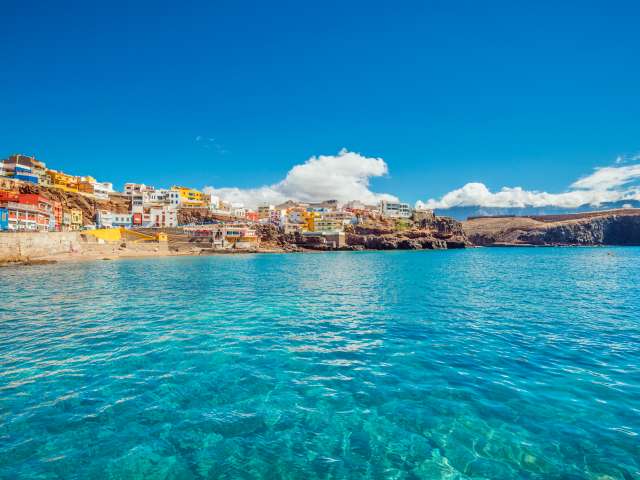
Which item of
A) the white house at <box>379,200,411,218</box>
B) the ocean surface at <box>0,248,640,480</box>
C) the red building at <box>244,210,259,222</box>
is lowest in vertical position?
the ocean surface at <box>0,248,640,480</box>

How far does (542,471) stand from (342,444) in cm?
388

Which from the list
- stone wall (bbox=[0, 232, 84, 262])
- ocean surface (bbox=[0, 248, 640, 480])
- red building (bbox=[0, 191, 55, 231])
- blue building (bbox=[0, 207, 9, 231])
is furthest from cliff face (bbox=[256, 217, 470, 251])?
ocean surface (bbox=[0, 248, 640, 480])

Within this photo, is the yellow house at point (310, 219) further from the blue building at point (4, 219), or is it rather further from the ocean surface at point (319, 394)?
the ocean surface at point (319, 394)

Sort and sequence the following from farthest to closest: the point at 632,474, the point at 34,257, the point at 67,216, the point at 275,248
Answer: the point at 275,248 < the point at 67,216 < the point at 34,257 < the point at 632,474

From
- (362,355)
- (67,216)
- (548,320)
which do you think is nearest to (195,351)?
(362,355)

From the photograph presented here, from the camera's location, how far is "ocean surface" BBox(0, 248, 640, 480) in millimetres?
6473

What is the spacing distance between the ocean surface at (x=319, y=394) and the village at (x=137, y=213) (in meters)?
67.0

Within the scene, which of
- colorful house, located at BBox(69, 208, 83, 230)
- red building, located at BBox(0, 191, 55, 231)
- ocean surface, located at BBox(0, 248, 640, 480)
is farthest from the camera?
colorful house, located at BBox(69, 208, 83, 230)

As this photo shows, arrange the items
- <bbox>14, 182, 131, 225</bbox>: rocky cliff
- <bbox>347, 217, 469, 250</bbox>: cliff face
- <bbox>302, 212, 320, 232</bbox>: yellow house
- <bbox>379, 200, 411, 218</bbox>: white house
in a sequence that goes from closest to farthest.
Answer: <bbox>14, 182, 131, 225</bbox>: rocky cliff < <bbox>347, 217, 469, 250</bbox>: cliff face < <bbox>302, 212, 320, 232</bbox>: yellow house < <bbox>379, 200, 411, 218</bbox>: white house

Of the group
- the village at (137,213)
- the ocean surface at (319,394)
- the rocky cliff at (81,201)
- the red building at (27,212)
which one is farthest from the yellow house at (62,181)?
the ocean surface at (319,394)

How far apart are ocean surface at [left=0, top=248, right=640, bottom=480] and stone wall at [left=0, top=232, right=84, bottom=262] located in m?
47.3

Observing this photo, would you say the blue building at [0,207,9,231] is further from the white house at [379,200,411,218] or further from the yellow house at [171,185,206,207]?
the white house at [379,200,411,218]

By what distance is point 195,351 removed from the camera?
13141mm

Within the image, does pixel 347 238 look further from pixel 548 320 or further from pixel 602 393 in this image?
pixel 602 393
